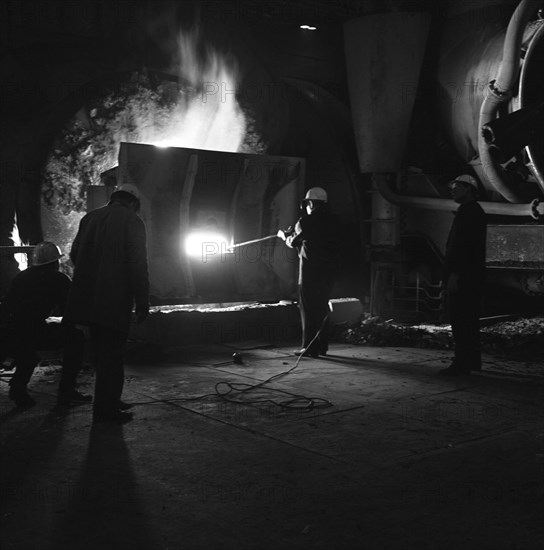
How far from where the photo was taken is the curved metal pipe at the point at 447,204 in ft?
25.2

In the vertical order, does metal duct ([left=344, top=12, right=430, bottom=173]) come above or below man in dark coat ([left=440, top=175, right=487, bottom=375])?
above

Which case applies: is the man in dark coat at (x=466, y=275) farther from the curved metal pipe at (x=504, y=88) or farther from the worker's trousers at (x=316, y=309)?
the worker's trousers at (x=316, y=309)

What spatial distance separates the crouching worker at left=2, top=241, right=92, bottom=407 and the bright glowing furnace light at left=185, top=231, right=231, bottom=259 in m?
3.09

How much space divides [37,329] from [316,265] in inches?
122

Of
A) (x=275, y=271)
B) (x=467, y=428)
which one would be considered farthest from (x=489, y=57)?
(x=467, y=428)

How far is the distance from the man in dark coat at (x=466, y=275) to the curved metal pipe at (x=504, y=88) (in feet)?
3.76

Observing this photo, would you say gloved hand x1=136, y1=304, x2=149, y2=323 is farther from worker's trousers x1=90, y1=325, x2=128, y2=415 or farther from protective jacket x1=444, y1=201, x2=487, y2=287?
protective jacket x1=444, y1=201, x2=487, y2=287

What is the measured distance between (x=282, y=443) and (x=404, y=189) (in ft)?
18.8

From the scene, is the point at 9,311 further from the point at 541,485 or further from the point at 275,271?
the point at 275,271

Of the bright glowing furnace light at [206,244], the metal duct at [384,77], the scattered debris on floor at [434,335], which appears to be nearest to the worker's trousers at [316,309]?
the scattered debris on floor at [434,335]

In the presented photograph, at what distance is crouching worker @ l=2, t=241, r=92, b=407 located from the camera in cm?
523

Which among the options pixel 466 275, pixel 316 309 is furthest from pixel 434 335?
pixel 466 275

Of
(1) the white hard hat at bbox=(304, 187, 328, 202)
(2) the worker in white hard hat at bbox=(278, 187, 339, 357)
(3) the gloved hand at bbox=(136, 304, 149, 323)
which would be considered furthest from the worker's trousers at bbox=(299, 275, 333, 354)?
(3) the gloved hand at bbox=(136, 304, 149, 323)

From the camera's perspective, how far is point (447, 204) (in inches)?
344
